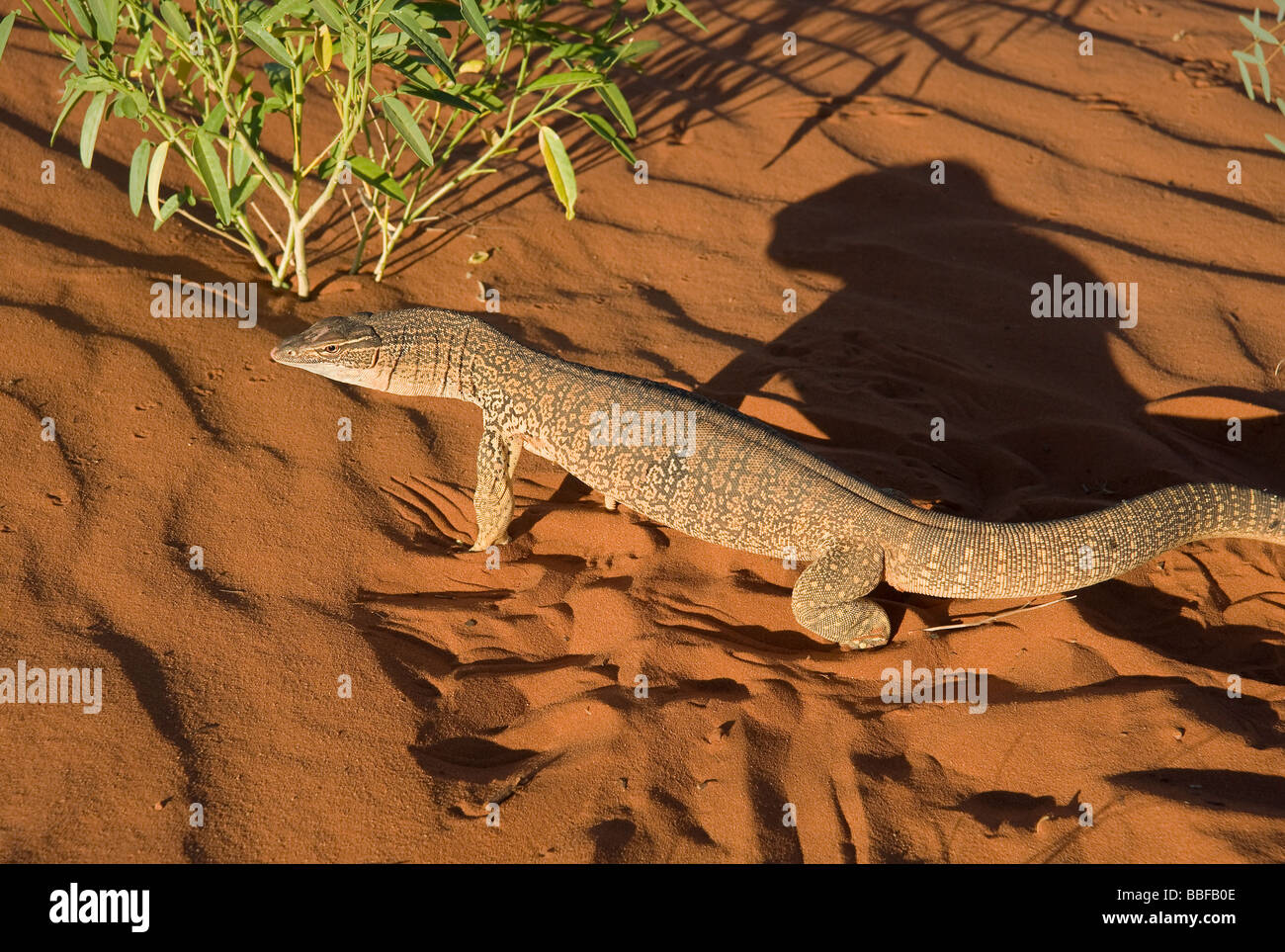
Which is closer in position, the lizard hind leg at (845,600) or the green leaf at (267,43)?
the lizard hind leg at (845,600)

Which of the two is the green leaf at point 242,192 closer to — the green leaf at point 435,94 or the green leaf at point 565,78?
the green leaf at point 435,94

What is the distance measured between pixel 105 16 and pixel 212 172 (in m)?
1.11

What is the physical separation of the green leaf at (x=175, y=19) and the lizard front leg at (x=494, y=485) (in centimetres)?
347

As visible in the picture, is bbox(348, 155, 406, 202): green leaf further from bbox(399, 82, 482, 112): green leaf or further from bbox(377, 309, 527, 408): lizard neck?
bbox(377, 309, 527, 408): lizard neck

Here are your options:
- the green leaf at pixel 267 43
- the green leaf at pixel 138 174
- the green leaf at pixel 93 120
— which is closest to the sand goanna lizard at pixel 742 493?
the green leaf at pixel 138 174

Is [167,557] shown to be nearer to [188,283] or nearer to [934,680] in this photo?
[188,283]

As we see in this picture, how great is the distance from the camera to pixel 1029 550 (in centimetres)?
584

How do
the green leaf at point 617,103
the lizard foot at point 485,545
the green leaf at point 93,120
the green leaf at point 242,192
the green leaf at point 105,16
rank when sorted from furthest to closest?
the green leaf at point 617,103, the green leaf at point 242,192, the green leaf at point 93,120, the lizard foot at point 485,545, the green leaf at point 105,16

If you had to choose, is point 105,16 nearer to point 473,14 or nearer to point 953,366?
point 473,14

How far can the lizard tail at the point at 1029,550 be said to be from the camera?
583 cm

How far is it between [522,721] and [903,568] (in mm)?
2459

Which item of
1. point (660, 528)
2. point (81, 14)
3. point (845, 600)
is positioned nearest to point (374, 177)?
point (81, 14)

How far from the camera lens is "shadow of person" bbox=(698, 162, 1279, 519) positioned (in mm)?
7355
